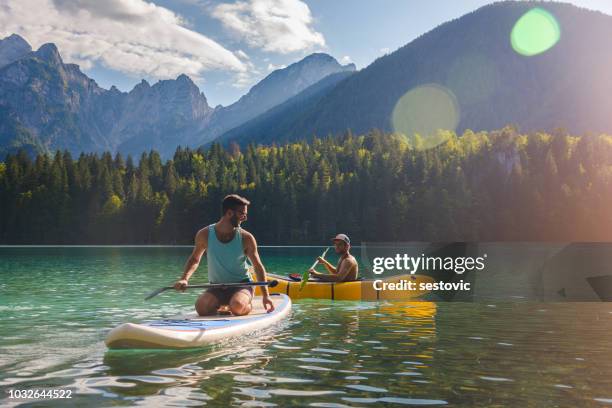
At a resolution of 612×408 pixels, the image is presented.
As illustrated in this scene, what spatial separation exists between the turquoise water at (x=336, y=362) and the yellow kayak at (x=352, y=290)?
325cm

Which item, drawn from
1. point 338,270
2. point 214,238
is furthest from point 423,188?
point 214,238

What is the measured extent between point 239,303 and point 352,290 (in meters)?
9.16

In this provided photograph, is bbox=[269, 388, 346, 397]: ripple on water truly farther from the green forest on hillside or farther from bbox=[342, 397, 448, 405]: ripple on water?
the green forest on hillside

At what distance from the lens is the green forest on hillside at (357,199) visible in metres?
116

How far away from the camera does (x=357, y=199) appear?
391 feet

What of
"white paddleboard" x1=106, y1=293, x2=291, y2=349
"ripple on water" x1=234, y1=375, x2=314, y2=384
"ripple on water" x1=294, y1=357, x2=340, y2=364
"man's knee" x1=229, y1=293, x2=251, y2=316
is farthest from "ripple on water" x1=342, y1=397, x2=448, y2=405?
"man's knee" x1=229, y1=293, x2=251, y2=316

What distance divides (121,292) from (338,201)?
315 ft

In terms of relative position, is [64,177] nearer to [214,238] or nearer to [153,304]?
[153,304]

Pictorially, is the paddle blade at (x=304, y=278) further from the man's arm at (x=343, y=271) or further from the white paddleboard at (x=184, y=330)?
the white paddleboard at (x=184, y=330)

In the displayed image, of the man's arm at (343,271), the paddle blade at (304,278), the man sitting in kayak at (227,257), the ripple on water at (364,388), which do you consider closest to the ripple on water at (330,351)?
the man sitting in kayak at (227,257)

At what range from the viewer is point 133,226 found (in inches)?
4702

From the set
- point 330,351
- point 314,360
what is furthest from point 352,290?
point 314,360

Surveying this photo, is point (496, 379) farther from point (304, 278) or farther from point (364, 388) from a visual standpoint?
point (304, 278)

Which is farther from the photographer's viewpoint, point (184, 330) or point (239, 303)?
point (239, 303)
